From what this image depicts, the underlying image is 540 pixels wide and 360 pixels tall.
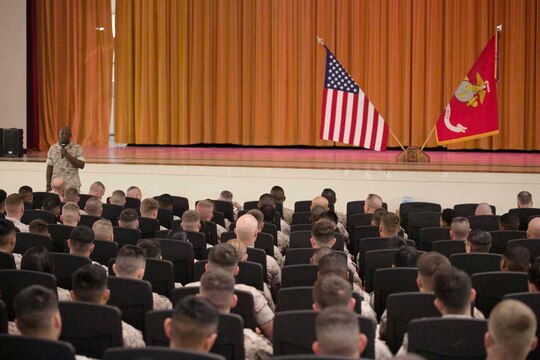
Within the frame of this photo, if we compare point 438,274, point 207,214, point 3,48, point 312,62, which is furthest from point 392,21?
point 438,274

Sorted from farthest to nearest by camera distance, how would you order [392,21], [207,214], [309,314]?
[392,21] < [207,214] < [309,314]

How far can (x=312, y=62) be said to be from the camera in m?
21.8

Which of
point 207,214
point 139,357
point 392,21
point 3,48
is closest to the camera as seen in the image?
point 139,357

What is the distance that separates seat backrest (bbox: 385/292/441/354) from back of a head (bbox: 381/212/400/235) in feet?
10.1

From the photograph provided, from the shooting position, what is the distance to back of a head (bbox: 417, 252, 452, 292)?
228 inches

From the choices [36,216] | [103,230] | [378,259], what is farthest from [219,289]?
[36,216]

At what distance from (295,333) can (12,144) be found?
47.7 feet

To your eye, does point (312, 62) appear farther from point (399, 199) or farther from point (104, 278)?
point (104, 278)

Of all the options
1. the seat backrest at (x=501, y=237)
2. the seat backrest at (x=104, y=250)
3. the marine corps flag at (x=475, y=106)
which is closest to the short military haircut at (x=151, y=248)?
the seat backrest at (x=104, y=250)

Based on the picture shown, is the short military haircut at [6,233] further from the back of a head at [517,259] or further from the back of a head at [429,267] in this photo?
the back of a head at [517,259]

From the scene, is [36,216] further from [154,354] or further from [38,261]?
[154,354]

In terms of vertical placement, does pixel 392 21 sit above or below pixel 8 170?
above

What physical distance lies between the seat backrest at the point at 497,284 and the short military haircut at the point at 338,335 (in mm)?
2708

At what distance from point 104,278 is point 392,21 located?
17.1 m
